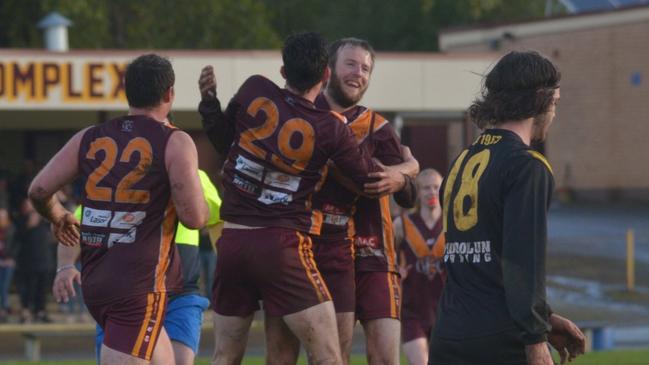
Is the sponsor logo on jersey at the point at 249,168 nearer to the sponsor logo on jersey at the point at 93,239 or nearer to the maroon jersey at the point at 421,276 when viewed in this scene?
the sponsor logo on jersey at the point at 93,239

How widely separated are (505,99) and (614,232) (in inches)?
1131

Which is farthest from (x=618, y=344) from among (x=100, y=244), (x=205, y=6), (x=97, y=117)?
(x=205, y=6)

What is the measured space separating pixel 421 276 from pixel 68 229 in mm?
4305

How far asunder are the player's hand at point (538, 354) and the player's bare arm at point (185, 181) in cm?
214

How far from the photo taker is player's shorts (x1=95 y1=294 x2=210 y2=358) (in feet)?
25.3

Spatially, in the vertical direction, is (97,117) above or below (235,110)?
below

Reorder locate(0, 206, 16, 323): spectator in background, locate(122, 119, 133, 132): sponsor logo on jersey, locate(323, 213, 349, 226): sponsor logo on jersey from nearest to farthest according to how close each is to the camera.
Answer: locate(122, 119, 133, 132): sponsor logo on jersey → locate(323, 213, 349, 226): sponsor logo on jersey → locate(0, 206, 16, 323): spectator in background

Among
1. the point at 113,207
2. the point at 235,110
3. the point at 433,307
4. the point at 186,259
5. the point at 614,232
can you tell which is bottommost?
the point at 614,232

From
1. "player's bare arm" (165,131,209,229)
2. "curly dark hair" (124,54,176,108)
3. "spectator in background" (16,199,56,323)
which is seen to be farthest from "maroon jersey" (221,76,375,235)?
"spectator in background" (16,199,56,323)

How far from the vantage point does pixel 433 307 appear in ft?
35.3

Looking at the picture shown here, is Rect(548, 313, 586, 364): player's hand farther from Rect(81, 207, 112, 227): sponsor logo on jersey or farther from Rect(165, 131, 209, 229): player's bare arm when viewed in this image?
Rect(81, 207, 112, 227): sponsor logo on jersey

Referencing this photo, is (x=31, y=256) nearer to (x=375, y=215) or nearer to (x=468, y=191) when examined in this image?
(x=375, y=215)

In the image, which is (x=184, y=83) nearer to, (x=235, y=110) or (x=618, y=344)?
(x=618, y=344)

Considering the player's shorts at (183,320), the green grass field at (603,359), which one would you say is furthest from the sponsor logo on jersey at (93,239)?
the green grass field at (603,359)
